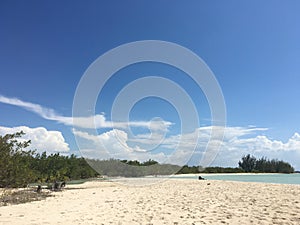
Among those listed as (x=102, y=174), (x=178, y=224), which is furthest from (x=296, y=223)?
(x=102, y=174)

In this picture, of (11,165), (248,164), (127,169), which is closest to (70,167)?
(11,165)

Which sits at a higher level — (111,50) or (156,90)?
(111,50)

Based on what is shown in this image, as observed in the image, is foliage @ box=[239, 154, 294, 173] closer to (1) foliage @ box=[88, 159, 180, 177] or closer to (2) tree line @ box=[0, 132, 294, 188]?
(2) tree line @ box=[0, 132, 294, 188]

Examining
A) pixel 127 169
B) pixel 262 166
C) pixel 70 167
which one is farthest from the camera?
pixel 262 166

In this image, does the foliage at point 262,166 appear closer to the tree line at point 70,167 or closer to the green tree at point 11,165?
the tree line at point 70,167

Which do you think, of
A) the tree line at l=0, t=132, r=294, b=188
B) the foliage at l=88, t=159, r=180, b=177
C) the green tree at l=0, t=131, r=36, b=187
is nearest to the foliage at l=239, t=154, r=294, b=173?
the tree line at l=0, t=132, r=294, b=188

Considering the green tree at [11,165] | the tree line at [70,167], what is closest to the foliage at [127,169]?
the tree line at [70,167]

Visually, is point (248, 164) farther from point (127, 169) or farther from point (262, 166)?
point (127, 169)

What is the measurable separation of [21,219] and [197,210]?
581cm

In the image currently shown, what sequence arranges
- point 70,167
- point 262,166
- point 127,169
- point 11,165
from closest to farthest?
point 11,165, point 70,167, point 127,169, point 262,166

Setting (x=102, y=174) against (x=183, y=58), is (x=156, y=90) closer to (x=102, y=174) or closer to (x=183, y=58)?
(x=183, y=58)

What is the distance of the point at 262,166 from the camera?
102688 mm

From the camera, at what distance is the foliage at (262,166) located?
336 ft

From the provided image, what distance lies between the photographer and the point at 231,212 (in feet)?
31.7
